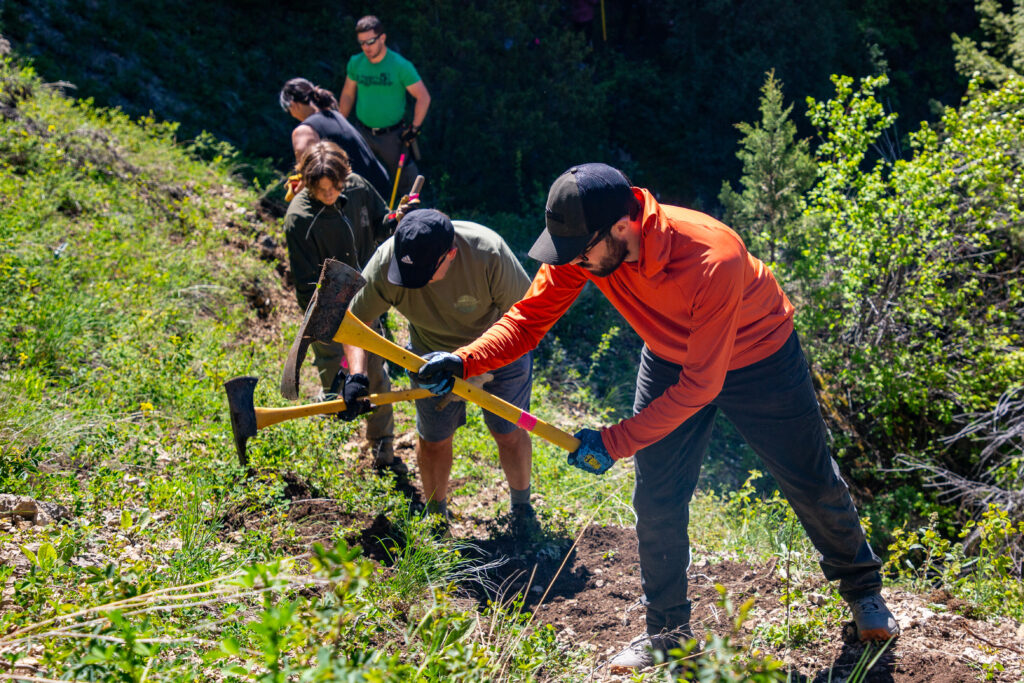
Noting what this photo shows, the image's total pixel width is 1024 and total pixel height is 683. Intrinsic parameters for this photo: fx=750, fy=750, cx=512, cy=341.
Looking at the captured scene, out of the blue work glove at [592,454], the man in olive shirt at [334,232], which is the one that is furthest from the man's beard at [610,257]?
the man in olive shirt at [334,232]

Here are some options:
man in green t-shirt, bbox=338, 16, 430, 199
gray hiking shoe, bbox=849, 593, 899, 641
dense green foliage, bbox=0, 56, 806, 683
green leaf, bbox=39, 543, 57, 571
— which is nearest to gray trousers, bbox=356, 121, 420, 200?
man in green t-shirt, bbox=338, 16, 430, 199

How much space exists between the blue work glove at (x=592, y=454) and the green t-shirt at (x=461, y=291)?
2.80 feet

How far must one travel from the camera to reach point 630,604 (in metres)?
3.68

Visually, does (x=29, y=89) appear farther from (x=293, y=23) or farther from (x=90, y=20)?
(x=293, y=23)

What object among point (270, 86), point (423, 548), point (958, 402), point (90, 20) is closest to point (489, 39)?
point (270, 86)

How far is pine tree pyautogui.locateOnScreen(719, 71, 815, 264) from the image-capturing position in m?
7.80

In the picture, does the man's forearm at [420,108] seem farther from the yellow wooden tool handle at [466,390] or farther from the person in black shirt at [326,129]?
the yellow wooden tool handle at [466,390]

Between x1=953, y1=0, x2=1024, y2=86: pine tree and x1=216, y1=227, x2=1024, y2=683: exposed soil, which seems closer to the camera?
x1=216, y1=227, x2=1024, y2=683: exposed soil

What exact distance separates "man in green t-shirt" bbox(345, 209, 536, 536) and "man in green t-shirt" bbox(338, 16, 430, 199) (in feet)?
10.1

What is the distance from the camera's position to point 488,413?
3.79 metres

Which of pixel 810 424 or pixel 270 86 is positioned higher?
pixel 270 86

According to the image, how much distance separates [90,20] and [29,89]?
2.08m

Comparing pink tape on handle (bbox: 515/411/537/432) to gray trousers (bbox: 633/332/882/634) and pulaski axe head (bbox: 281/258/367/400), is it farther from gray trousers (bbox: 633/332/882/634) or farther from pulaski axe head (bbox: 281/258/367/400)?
pulaski axe head (bbox: 281/258/367/400)

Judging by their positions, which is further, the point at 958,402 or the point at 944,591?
the point at 958,402
